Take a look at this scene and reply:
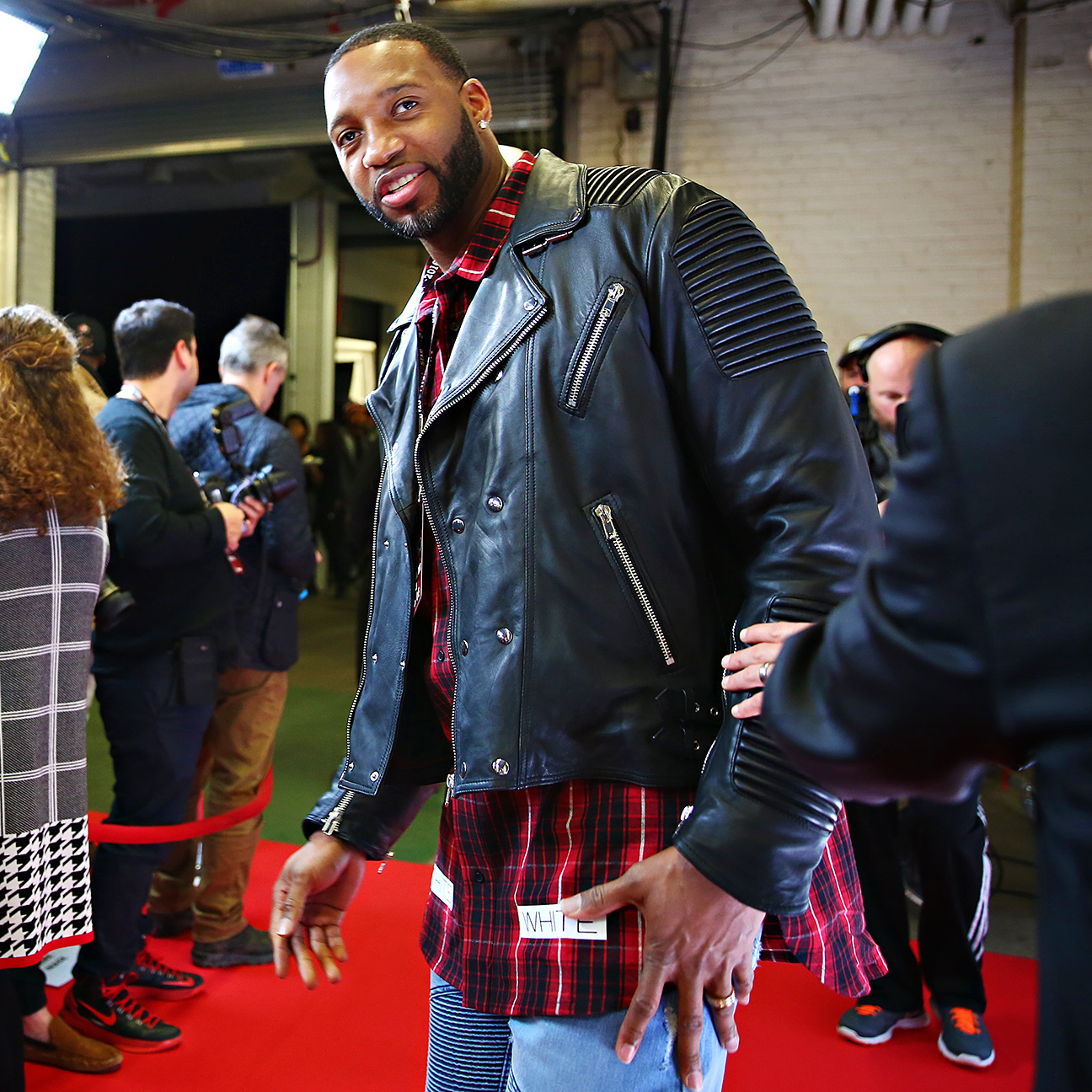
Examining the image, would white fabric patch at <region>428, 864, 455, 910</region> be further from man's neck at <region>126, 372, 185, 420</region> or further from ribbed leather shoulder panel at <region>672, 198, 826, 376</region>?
man's neck at <region>126, 372, 185, 420</region>

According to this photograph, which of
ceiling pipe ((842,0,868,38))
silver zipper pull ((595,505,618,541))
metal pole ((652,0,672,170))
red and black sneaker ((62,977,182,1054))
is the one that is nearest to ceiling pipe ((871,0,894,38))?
ceiling pipe ((842,0,868,38))

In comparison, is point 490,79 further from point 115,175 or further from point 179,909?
point 179,909

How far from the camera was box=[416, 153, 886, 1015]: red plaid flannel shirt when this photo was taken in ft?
3.52

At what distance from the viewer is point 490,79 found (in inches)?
282

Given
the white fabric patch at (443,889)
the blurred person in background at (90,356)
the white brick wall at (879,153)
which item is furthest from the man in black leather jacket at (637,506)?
the white brick wall at (879,153)

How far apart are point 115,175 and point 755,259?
1048cm

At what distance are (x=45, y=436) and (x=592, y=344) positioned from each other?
66.8 inches

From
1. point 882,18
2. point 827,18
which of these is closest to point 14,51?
point 827,18

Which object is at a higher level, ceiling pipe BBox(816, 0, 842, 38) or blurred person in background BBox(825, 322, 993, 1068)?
ceiling pipe BBox(816, 0, 842, 38)

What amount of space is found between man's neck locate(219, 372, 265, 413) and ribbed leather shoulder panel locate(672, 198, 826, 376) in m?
3.10

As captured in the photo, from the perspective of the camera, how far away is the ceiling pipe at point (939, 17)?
6117 mm

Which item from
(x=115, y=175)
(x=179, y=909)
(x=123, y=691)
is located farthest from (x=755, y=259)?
(x=115, y=175)

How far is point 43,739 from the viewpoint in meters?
2.29

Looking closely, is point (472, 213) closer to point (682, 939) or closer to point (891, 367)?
point (682, 939)
